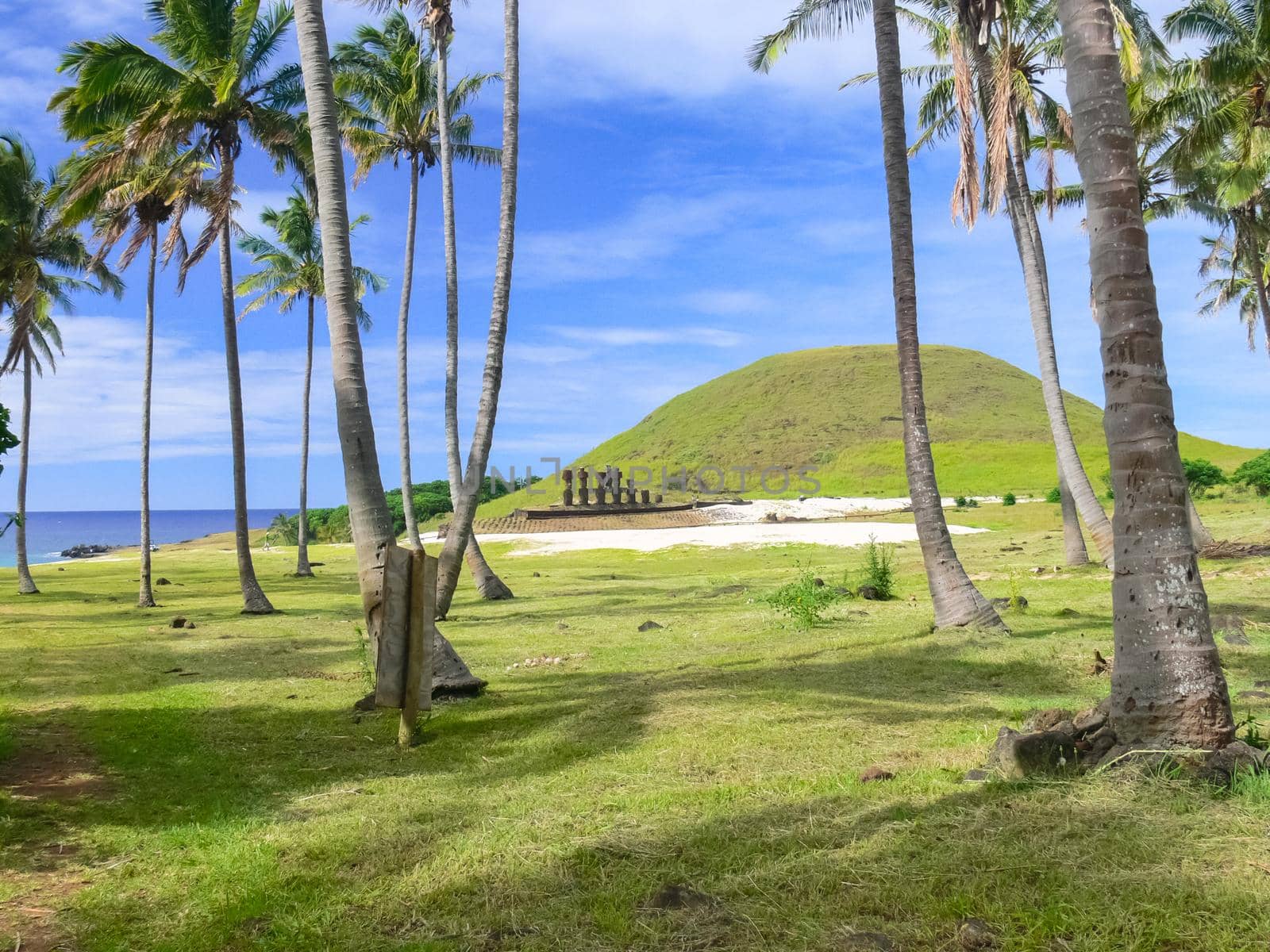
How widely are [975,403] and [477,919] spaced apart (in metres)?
114

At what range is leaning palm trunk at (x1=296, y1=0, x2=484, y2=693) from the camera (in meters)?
9.35

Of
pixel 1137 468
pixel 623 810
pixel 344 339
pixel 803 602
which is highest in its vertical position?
pixel 344 339

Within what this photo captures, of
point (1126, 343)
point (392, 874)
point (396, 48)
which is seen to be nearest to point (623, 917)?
point (392, 874)

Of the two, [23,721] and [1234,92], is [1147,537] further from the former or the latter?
[1234,92]

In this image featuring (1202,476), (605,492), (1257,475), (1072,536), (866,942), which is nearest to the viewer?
(866,942)

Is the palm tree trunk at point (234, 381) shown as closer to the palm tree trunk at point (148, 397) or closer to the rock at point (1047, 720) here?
the palm tree trunk at point (148, 397)

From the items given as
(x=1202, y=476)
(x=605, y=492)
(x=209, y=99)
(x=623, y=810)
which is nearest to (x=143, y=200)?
(x=209, y=99)

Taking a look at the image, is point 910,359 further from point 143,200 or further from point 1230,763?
point 143,200

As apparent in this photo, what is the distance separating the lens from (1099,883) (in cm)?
429

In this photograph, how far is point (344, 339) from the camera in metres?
9.62

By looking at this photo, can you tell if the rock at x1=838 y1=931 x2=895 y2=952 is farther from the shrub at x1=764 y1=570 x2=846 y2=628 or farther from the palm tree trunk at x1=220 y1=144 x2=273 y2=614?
the palm tree trunk at x1=220 y1=144 x2=273 y2=614

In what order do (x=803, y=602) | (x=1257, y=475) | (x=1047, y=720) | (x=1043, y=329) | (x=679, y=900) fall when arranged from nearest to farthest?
1. (x=679, y=900)
2. (x=1047, y=720)
3. (x=803, y=602)
4. (x=1043, y=329)
5. (x=1257, y=475)

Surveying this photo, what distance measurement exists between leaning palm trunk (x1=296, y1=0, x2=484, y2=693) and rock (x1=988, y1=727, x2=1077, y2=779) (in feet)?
18.5

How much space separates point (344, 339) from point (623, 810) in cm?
586
